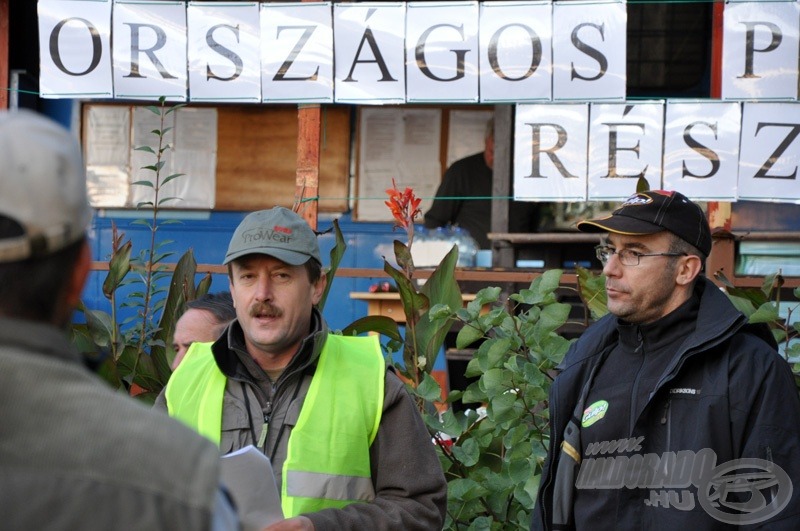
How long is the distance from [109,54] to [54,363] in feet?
17.6

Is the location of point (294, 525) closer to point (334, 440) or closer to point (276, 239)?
point (334, 440)

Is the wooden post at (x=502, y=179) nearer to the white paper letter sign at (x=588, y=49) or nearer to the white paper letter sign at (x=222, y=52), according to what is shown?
the white paper letter sign at (x=588, y=49)

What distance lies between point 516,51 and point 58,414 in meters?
5.20

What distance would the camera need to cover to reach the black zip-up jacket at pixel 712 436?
3297mm

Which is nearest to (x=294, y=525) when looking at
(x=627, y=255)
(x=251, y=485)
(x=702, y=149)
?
(x=251, y=485)

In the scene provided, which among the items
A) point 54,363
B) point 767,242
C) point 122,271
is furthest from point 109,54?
point 54,363

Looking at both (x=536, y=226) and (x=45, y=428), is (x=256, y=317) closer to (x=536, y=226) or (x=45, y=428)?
(x=45, y=428)

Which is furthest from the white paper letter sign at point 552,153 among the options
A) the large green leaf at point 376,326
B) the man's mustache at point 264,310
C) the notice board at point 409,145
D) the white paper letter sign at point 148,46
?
the notice board at point 409,145

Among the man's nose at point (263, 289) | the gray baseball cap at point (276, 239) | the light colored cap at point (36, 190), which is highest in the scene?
the light colored cap at point (36, 190)

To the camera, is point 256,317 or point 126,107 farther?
point 126,107

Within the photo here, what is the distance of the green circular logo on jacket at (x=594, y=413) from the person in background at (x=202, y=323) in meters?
1.30

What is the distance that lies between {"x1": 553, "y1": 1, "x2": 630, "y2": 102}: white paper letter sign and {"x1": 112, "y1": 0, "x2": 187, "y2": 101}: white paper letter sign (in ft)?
6.73

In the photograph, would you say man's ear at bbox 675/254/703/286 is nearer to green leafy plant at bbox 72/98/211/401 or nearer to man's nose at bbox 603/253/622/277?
man's nose at bbox 603/253/622/277

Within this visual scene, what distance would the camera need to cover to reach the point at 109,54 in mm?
6469
